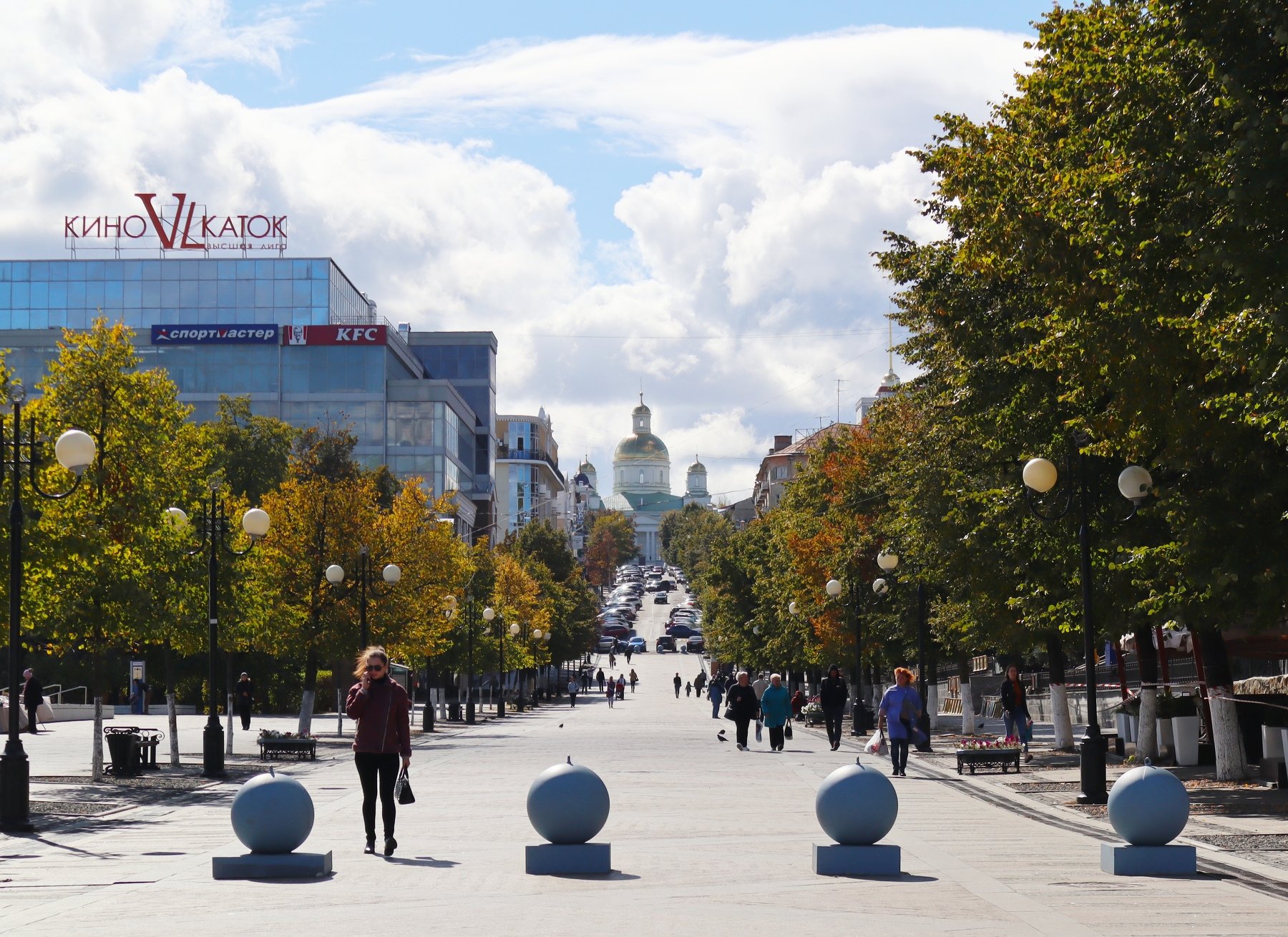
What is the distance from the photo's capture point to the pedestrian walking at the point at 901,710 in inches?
1085

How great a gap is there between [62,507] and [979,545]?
14.5m

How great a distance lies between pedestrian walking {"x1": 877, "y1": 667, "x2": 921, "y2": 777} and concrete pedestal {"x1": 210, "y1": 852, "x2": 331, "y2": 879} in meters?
15.0

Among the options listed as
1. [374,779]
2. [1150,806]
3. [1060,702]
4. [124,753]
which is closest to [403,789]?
[374,779]

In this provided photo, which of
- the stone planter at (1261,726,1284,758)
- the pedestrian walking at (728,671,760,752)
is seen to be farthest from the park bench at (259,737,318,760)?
the stone planter at (1261,726,1284,758)

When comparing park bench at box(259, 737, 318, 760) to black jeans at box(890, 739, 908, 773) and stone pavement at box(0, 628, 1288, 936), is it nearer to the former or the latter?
stone pavement at box(0, 628, 1288, 936)

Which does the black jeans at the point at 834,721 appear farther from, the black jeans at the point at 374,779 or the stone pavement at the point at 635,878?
the black jeans at the point at 374,779

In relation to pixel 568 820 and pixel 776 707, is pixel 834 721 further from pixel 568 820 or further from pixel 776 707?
pixel 568 820

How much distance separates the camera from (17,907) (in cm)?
1228

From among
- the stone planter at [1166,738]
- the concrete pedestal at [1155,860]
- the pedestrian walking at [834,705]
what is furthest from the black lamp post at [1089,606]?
the pedestrian walking at [834,705]

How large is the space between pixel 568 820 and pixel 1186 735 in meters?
17.4

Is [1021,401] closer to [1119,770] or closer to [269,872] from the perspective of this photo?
[1119,770]

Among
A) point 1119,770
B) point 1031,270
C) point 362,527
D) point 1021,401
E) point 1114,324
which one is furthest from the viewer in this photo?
point 362,527

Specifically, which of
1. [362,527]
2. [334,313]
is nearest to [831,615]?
[362,527]

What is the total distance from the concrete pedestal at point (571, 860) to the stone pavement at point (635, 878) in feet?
0.59
